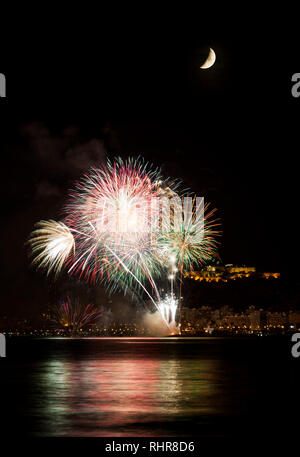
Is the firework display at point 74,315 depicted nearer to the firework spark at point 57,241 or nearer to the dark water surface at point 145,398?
the firework spark at point 57,241

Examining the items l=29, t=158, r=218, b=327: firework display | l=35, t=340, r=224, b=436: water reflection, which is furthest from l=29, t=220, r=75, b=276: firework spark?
l=35, t=340, r=224, b=436: water reflection

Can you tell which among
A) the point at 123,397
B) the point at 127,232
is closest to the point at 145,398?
the point at 123,397

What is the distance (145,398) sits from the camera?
1577cm

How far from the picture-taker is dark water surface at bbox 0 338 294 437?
12000 millimetres

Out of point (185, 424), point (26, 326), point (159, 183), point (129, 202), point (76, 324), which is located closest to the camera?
point (185, 424)

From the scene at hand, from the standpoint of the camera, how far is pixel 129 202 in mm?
44219

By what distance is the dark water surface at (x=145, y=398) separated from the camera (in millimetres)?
12000

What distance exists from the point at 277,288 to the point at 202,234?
1918 inches

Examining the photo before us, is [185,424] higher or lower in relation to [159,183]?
lower

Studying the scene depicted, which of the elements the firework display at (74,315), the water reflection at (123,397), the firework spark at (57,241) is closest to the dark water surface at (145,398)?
the water reflection at (123,397)

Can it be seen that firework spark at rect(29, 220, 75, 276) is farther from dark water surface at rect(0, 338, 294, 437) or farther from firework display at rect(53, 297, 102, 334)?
dark water surface at rect(0, 338, 294, 437)

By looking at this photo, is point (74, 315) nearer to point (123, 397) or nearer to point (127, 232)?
point (127, 232)

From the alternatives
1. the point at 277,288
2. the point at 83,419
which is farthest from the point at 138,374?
the point at 277,288

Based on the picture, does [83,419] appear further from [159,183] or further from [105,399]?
[159,183]
